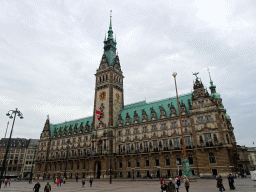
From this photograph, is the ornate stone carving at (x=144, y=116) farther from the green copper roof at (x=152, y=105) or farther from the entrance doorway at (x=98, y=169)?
the entrance doorway at (x=98, y=169)

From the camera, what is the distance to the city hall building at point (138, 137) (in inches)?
1988

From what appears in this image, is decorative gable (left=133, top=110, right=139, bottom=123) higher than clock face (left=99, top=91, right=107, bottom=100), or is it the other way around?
clock face (left=99, top=91, right=107, bottom=100)

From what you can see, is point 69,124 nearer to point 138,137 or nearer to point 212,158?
point 138,137

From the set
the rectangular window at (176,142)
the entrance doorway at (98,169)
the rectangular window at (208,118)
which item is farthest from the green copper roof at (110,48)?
the rectangular window at (208,118)

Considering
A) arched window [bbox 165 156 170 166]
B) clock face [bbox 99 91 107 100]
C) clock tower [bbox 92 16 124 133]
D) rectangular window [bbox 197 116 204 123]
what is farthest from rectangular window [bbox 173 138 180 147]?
clock face [bbox 99 91 107 100]

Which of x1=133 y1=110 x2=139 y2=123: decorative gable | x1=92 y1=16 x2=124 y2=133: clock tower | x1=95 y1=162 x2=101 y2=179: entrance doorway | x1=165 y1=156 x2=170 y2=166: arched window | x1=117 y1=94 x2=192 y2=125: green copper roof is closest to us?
x1=165 y1=156 x2=170 y2=166: arched window

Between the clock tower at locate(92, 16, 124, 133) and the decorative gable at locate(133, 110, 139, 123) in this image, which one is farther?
the clock tower at locate(92, 16, 124, 133)

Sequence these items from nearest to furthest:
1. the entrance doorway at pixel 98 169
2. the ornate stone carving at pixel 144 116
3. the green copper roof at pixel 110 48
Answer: the ornate stone carving at pixel 144 116 < the entrance doorway at pixel 98 169 < the green copper roof at pixel 110 48

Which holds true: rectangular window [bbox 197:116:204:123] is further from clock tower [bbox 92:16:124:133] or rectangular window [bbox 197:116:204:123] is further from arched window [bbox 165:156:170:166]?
clock tower [bbox 92:16:124:133]

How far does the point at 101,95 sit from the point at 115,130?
16.3 metres

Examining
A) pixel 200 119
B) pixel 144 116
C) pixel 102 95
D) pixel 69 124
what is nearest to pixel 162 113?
pixel 144 116

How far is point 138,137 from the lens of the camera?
210ft

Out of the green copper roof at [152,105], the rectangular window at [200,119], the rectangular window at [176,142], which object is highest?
the green copper roof at [152,105]

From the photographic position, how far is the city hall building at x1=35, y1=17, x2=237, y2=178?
50.5 m
